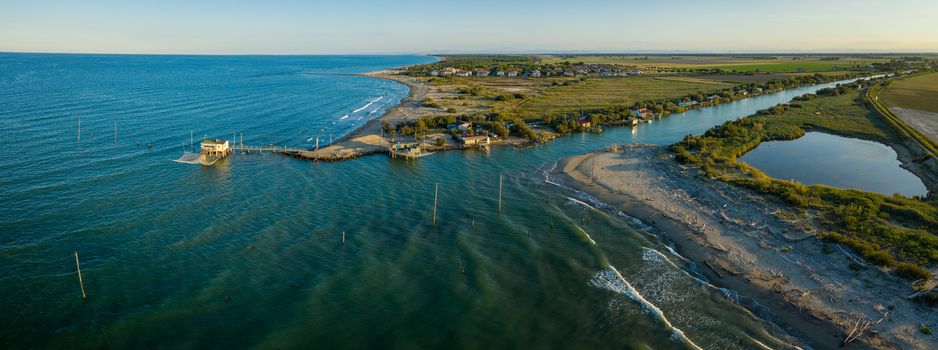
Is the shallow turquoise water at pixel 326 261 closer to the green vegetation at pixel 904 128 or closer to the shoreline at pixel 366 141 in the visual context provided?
the shoreline at pixel 366 141

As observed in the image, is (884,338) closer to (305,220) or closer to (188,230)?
(305,220)

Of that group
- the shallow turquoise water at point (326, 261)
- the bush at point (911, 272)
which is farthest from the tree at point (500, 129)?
the bush at point (911, 272)

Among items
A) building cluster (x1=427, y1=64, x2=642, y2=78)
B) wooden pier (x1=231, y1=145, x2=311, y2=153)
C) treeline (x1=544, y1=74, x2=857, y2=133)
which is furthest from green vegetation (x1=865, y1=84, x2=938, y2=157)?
building cluster (x1=427, y1=64, x2=642, y2=78)

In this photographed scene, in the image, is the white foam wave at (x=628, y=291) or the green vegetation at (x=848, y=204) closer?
the white foam wave at (x=628, y=291)

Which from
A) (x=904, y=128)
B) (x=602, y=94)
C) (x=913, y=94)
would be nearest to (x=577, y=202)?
(x=904, y=128)

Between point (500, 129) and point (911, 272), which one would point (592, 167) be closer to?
point (500, 129)

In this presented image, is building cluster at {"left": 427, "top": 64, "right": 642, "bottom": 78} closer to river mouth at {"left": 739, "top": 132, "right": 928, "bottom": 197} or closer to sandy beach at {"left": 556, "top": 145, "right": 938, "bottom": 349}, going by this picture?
river mouth at {"left": 739, "top": 132, "right": 928, "bottom": 197}

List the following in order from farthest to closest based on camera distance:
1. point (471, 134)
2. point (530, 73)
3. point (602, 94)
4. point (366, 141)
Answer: point (530, 73)
point (602, 94)
point (471, 134)
point (366, 141)
